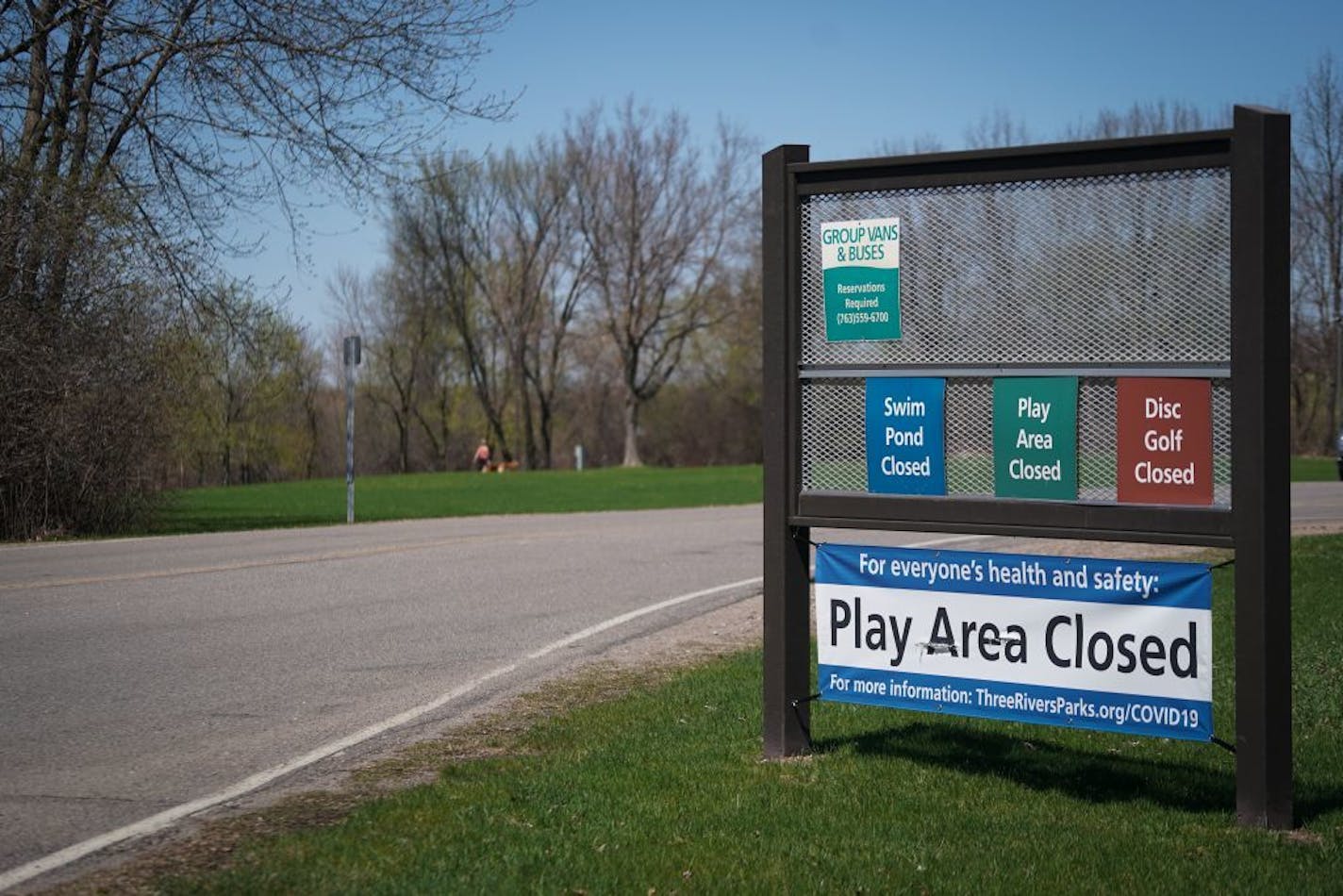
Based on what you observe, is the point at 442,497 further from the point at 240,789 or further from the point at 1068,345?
the point at 1068,345

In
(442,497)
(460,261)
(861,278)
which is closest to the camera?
(861,278)

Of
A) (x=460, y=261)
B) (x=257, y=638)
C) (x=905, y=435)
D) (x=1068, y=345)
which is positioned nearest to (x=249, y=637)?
(x=257, y=638)

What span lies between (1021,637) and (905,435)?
0.99 m

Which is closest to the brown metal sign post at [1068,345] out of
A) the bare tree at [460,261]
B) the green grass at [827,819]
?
the green grass at [827,819]

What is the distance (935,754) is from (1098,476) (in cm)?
167

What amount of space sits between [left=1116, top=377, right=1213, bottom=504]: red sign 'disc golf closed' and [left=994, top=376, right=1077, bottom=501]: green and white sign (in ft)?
0.69

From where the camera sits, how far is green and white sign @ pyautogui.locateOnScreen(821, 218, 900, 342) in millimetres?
6230

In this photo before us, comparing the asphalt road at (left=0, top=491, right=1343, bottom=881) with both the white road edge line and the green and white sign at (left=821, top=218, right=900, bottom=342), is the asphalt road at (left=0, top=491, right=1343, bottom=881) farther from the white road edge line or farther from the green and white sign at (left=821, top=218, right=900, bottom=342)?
the green and white sign at (left=821, top=218, right=900, bottom=342)

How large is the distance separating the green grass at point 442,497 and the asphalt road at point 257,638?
5.46 m

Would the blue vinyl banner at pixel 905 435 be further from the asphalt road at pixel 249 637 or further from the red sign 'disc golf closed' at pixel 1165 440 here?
the asphalt road at pixel 249 637

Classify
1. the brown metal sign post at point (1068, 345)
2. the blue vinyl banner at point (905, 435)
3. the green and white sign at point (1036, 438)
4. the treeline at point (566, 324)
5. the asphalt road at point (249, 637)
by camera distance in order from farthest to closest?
the treeline at point (566, 324) → the asphalt road at point (249, 637) → the blue vinyl banner at point (905, 435) → the green and white sign at point (1036, 438) → the brown metal sign post at point (1068, 345)

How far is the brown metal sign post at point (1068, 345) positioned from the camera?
5.35m

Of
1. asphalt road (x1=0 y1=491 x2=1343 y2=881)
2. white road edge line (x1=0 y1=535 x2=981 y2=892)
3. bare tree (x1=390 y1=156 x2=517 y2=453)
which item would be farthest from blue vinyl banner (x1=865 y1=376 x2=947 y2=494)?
bare tree (x1=390 y1=156 x2=517 y2=453)

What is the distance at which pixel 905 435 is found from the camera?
6199 mm
